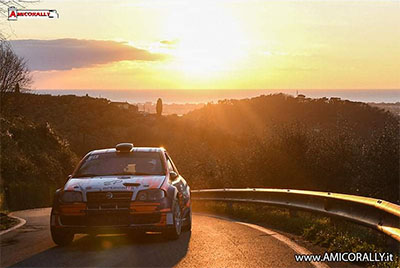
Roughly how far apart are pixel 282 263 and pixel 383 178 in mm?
23539

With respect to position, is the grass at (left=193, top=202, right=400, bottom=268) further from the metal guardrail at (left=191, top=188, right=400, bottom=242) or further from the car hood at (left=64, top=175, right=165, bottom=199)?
the car hood at (left=64, top=175, right=165, bottom=199)

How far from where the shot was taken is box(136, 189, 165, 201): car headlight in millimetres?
9906

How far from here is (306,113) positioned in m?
144

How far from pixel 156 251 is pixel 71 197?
1607 millimetres

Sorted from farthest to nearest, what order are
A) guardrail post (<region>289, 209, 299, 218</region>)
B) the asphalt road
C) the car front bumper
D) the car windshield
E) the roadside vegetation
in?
the roadside vegetation, guardrail post (<region>289, 209, 299, 218</region>), the car windshield, the car front bumper, the asphalt road

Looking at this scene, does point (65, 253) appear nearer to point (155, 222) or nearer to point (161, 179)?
point (155, 222)

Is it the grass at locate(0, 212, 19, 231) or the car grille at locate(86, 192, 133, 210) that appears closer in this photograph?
the car grille at locate(86, 192, 133, 210)

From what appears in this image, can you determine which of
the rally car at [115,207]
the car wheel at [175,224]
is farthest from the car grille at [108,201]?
the car wheel at [175,224]

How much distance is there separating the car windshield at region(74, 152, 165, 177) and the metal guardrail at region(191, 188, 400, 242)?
294 centimetres

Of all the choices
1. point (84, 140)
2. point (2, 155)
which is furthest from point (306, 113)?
point (2, 155)

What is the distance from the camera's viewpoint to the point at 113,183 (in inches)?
397

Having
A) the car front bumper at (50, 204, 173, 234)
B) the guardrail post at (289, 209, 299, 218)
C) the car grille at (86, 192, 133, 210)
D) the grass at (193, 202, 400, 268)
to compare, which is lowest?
the guardrail post at (289, 209, 299, 218)

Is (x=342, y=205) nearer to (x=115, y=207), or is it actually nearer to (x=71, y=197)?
(x=115, y=207)

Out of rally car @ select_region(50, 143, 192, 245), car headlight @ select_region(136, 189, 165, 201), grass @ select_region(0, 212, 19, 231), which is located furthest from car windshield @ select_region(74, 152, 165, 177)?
grass @ select_region(0, 212, 19, 231)
